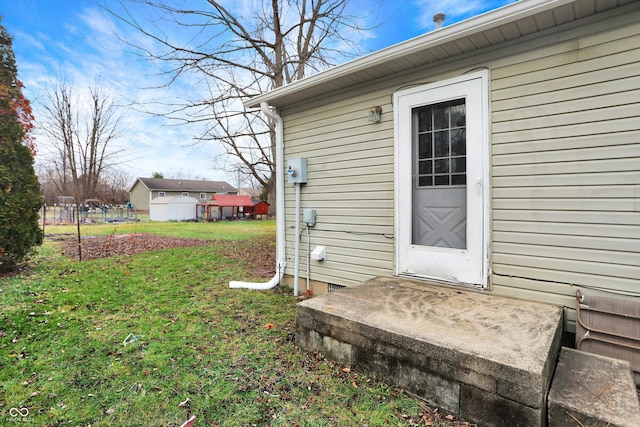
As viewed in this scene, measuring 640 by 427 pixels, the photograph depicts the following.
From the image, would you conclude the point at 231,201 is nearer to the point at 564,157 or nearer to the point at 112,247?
the point at 112,247

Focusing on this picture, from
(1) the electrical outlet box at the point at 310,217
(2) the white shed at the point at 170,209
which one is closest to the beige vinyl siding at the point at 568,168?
(1) the electrical outlet box at the point at 310,217

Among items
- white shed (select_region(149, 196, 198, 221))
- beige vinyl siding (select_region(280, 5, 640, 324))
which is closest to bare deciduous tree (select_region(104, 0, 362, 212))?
beige vinyl siding (select_region(280, 5, 640, 324))

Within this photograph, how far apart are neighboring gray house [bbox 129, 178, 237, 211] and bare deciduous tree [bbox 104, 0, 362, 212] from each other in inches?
1074

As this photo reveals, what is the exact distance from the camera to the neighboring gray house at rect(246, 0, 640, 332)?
229cm

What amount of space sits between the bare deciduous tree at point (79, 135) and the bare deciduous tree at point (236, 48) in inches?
304

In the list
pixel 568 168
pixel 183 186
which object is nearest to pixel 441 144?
pixel 568 168

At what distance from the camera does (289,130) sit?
4.58m

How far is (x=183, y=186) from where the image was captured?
115 ft

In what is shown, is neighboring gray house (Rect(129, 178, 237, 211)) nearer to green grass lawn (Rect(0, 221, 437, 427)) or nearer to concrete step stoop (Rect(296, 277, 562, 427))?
green grass lawn (Rect(0, 221, 437, 427))

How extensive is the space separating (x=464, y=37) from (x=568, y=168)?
1434 millimetres

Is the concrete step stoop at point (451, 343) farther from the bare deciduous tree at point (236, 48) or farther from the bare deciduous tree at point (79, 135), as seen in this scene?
the bare deciduous tree at point (79, 135)

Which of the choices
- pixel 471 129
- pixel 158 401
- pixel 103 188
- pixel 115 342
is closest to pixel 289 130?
pixel 471 129

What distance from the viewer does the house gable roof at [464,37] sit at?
2.30m

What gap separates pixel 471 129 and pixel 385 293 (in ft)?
5.84
